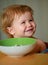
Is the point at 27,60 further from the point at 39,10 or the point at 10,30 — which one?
the point at 39,10

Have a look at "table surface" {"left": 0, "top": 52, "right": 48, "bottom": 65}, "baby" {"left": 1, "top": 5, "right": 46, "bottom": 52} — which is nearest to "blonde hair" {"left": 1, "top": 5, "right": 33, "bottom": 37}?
"baby" {"left": 1, "top": 5, "right": 46, "bottom": 52}

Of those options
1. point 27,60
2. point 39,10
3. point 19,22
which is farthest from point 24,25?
point 39,10

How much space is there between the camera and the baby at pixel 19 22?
1071mm

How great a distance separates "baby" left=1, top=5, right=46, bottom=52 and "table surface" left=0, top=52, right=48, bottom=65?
396 millimetres

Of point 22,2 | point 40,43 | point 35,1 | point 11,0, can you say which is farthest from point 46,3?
point 40,43

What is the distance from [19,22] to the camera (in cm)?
110

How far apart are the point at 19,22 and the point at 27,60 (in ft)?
1.63

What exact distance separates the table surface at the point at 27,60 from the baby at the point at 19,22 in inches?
15.6

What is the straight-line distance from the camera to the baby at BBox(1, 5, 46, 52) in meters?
1.07

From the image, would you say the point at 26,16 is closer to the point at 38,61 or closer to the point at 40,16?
the point at 38,61

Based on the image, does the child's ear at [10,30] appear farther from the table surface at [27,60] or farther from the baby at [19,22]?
the table surface at [27,60]

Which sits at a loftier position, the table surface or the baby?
the baby

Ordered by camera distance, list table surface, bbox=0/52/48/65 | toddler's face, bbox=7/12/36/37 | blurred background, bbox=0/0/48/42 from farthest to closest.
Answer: blurred background, bbox=0/0/48/42
toddler's face, bbox=7/12/36/37
table surface, bbox=0/52/48/65

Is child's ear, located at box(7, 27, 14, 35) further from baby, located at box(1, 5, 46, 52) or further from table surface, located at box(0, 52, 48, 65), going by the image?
table surface, located at box(0, 52, 48, 65)
